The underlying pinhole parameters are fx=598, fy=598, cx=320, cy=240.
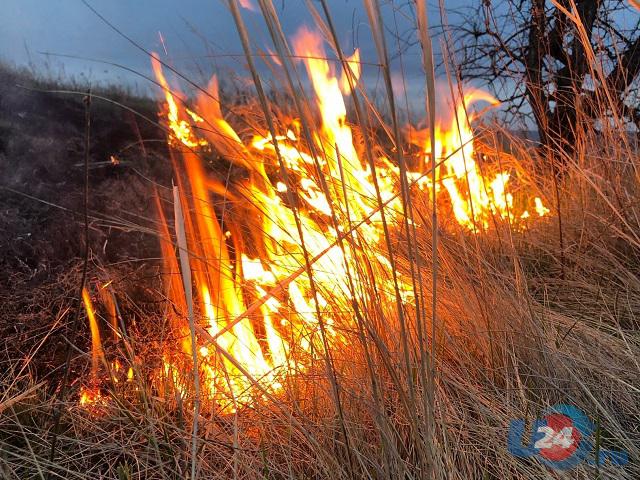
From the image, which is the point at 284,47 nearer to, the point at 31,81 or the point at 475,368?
the point at 475,368

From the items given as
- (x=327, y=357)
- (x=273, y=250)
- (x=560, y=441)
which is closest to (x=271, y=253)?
(x=273, y=250)

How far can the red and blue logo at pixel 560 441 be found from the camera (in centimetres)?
117

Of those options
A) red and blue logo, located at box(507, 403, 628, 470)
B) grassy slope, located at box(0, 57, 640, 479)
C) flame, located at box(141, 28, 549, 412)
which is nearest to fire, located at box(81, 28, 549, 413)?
flame, located at box(141, 28, 549, 412)

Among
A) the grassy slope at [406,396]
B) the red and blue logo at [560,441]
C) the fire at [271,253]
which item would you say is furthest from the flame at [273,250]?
the red and blue logo at [560,441]

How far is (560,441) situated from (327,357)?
557 millimetres

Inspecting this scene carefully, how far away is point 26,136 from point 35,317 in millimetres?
4057

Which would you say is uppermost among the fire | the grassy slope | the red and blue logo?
the fire

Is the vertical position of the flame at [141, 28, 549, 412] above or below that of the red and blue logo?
above

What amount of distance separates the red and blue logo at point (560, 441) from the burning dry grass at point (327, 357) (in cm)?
3

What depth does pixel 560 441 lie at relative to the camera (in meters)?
1.21

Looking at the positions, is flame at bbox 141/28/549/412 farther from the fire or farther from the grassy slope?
the grassy slope

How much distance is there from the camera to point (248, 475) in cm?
124

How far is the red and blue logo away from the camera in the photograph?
1.17 m

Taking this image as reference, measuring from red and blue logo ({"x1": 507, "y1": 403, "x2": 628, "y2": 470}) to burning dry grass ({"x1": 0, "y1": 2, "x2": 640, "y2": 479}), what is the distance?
3 centimetres
